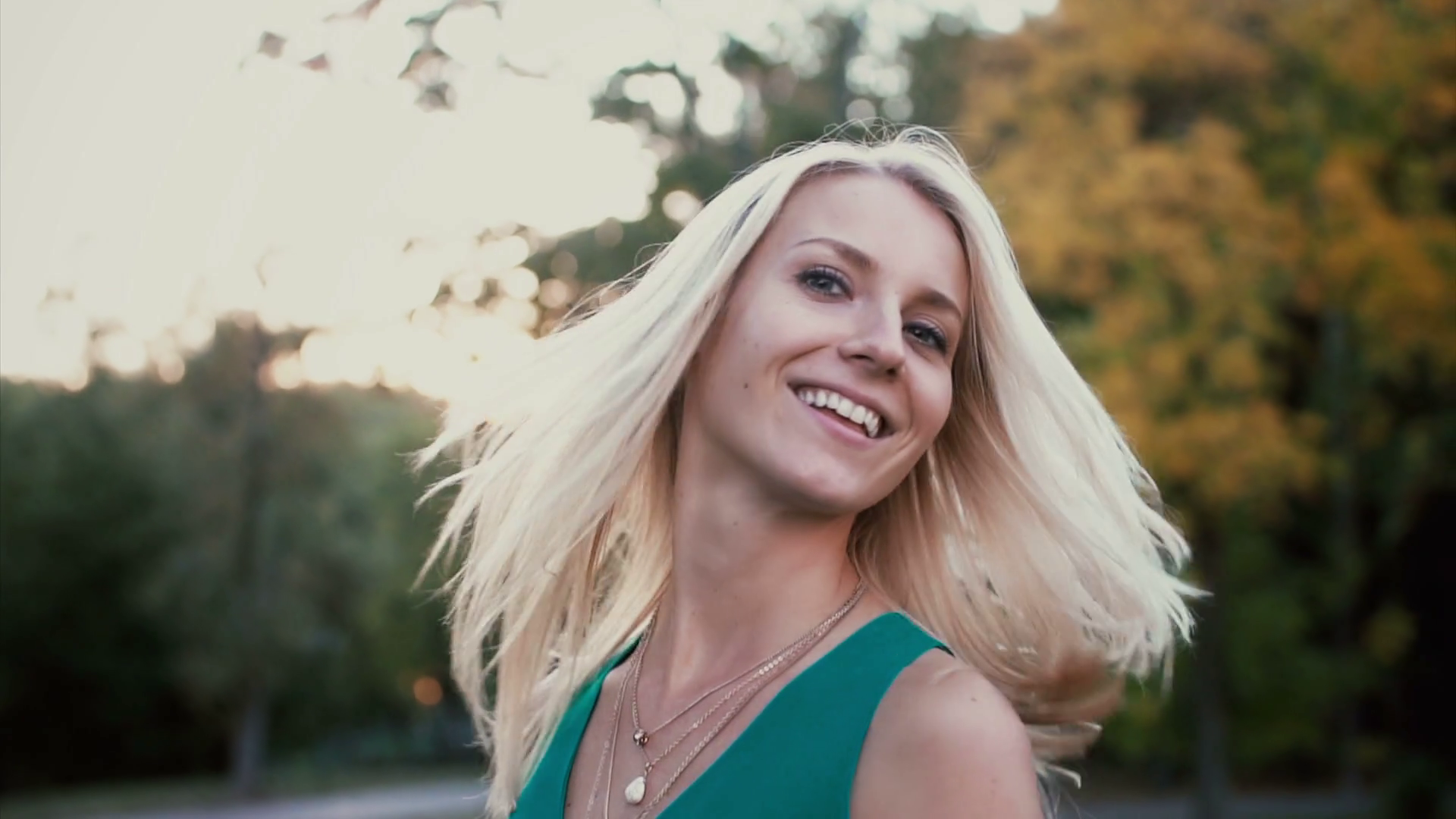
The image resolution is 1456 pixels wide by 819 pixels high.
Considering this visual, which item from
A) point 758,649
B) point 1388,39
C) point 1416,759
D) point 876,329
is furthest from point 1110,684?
point 1416,759

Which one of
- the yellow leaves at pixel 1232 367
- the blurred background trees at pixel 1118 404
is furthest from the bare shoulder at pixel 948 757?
the yellow leaves at pixel 1232 367

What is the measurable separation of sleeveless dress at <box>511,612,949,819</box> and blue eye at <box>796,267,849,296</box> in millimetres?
456

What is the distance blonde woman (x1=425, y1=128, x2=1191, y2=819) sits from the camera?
2.04m

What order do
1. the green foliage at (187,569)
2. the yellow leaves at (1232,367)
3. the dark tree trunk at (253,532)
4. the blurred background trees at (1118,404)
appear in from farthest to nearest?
1. the green foliage at (187,569)
2. the dark tree trunk at (253,532)
3. the yellow leaves at (1232,367)
4. the blurred background trees at (1118,404)

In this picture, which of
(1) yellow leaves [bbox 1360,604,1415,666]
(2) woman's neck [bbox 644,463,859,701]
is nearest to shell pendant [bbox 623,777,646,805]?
(2) woman's neck [bbox 644,463,859,701]

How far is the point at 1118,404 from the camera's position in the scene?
12.4 meters

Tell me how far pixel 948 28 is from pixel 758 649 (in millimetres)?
9434

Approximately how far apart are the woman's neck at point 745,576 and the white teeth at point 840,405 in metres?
0.17

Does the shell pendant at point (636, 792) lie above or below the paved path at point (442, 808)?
above

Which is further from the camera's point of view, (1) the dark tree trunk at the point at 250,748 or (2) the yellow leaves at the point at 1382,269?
(1) the dark tree trunk at the point at 250,748

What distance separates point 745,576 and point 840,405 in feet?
1.04

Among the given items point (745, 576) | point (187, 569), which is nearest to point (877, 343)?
point (745, 576)

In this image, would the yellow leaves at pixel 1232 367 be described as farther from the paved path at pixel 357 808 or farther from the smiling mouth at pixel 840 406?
the smiling mouth at pixel 840 406

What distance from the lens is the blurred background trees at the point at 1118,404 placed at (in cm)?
887
